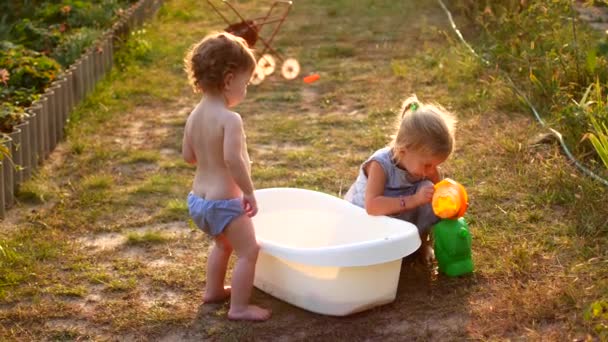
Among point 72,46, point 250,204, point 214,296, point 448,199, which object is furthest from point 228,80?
point 72,46

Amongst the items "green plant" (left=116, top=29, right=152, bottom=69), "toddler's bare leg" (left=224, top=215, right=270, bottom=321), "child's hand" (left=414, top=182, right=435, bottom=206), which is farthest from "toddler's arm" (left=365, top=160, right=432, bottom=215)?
"green plant" (left=116, top=29, right=152, bottom=69)

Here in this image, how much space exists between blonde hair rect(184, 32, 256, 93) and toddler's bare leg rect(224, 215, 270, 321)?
0.53 metres

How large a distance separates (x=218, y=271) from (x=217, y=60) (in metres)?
0.86

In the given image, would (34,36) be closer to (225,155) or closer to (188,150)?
(188,150)

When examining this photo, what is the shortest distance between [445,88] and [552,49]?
899 millimetres

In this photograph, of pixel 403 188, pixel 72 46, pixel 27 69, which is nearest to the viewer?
pixel 403 188

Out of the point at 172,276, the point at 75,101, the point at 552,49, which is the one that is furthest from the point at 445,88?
the point at 172,276

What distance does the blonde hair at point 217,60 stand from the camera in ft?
11.6

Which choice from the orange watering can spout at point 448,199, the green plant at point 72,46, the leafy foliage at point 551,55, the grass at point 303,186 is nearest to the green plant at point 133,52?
the grass at point 303,186

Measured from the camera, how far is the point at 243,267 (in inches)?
144

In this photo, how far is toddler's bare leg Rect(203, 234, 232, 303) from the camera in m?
3.79

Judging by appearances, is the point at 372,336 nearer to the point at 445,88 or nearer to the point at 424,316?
the point at 424,316

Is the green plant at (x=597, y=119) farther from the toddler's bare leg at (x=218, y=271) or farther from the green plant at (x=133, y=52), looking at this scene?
the green plant at (x=133, y=52)

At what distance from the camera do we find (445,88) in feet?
22.4
